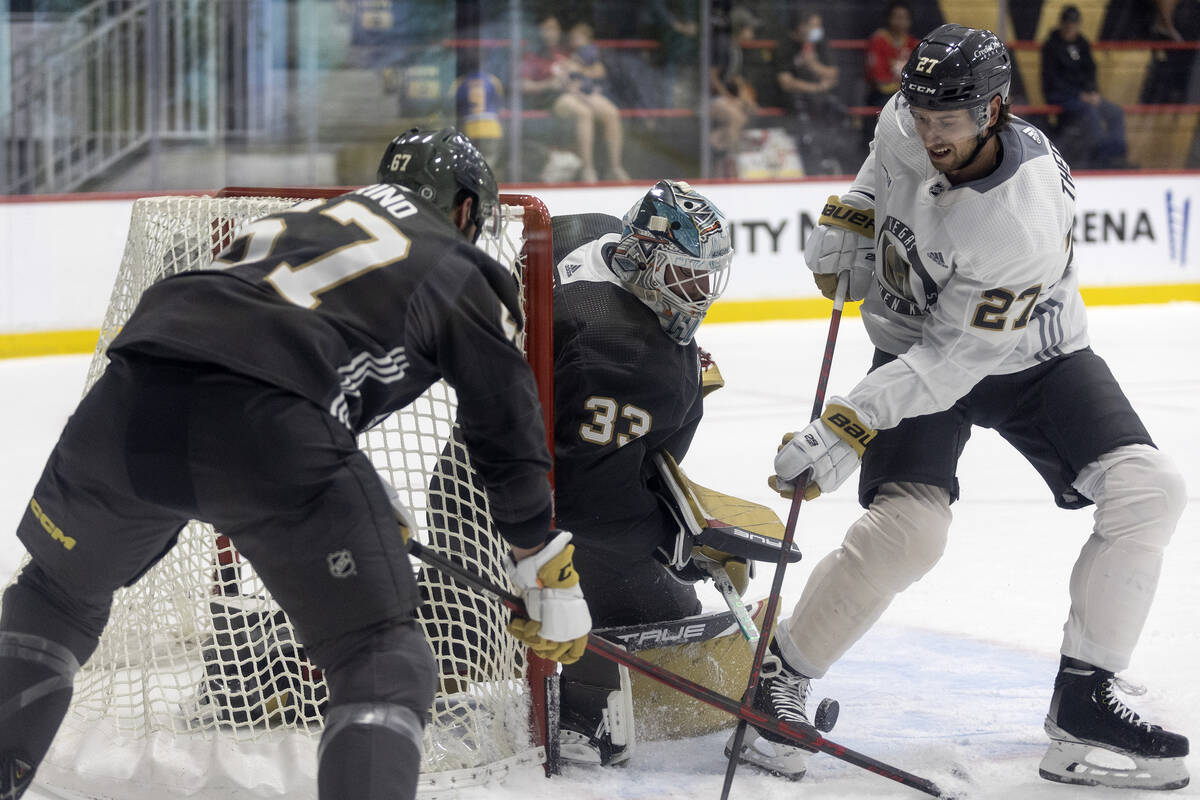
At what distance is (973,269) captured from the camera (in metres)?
2.09

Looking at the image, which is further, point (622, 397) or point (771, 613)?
point (771, 613)

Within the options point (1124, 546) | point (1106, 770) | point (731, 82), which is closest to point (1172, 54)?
point (731, 82)

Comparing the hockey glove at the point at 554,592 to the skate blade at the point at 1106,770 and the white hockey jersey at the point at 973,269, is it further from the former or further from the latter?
the skate blade at the point at 1106,770

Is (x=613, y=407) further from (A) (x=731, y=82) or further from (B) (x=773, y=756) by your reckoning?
(A) (x=731, y=82)

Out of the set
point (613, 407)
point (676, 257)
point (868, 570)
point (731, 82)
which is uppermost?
point (676, 257)

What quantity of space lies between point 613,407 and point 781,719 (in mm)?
552

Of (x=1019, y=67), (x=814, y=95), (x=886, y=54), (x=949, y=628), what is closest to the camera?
(x=949, y=628)

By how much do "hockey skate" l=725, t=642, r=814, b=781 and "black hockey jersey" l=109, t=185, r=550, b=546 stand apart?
76 cm

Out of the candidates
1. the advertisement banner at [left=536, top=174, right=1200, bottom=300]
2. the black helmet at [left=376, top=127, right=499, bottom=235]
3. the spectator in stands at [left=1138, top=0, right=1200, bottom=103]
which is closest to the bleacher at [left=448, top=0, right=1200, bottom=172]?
the spectator in stands at [left=1138, top=0, right=1200, bottom=103]

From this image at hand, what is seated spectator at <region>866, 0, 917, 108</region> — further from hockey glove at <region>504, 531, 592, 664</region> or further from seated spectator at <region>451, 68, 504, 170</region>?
hockey glove at <region>504, 531, 592, 664</region>

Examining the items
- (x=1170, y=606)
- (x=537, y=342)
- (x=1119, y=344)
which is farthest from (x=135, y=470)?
(x=1119, y=344)

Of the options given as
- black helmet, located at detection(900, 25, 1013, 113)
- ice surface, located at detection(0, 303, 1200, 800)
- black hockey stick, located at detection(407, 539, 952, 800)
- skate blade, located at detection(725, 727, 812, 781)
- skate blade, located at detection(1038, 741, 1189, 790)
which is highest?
black helmet, located at detection(900, 25, 1013, 113)

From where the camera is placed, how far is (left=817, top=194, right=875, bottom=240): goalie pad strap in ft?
8.20

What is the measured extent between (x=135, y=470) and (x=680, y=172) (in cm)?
637
